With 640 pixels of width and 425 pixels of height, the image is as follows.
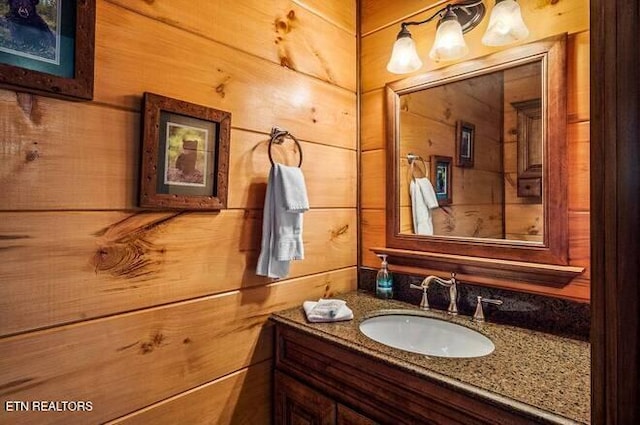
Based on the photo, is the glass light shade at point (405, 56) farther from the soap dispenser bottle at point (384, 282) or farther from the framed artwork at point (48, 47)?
the framed artwork at point (48, 47)

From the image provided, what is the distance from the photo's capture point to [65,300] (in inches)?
33.2

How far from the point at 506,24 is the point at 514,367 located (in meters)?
1.05

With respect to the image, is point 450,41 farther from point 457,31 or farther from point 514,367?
point 514,367

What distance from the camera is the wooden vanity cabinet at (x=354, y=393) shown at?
0.80 m

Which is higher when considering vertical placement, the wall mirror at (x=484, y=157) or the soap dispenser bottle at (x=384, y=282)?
the wall mirror at (x=484, y=157)

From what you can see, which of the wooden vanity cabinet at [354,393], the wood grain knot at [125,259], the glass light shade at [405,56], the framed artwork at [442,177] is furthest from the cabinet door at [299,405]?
the glass light shade at [405,56]

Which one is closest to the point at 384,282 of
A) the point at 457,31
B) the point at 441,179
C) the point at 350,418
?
the point at 441,179

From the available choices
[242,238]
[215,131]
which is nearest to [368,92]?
[215,131]

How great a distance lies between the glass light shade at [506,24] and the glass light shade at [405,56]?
0.30 meters

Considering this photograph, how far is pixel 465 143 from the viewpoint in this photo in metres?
1.35

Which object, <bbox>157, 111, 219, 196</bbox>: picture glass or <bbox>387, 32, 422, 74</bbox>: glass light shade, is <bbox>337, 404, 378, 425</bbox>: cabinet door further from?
<bbox>387, 32, 422, 74</bbox>: glass light shade

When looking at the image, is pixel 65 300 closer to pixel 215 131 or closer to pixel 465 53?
pixel 215 131

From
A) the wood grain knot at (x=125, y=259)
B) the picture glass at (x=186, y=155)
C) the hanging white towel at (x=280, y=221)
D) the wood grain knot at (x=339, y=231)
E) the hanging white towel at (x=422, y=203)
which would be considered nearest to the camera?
the wood grain knot at (x=125, y=259)

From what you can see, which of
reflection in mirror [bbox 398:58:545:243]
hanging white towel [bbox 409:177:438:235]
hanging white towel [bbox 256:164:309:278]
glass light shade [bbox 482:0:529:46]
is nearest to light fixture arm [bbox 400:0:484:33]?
glass light shade [bbox 482:0:529:46]
